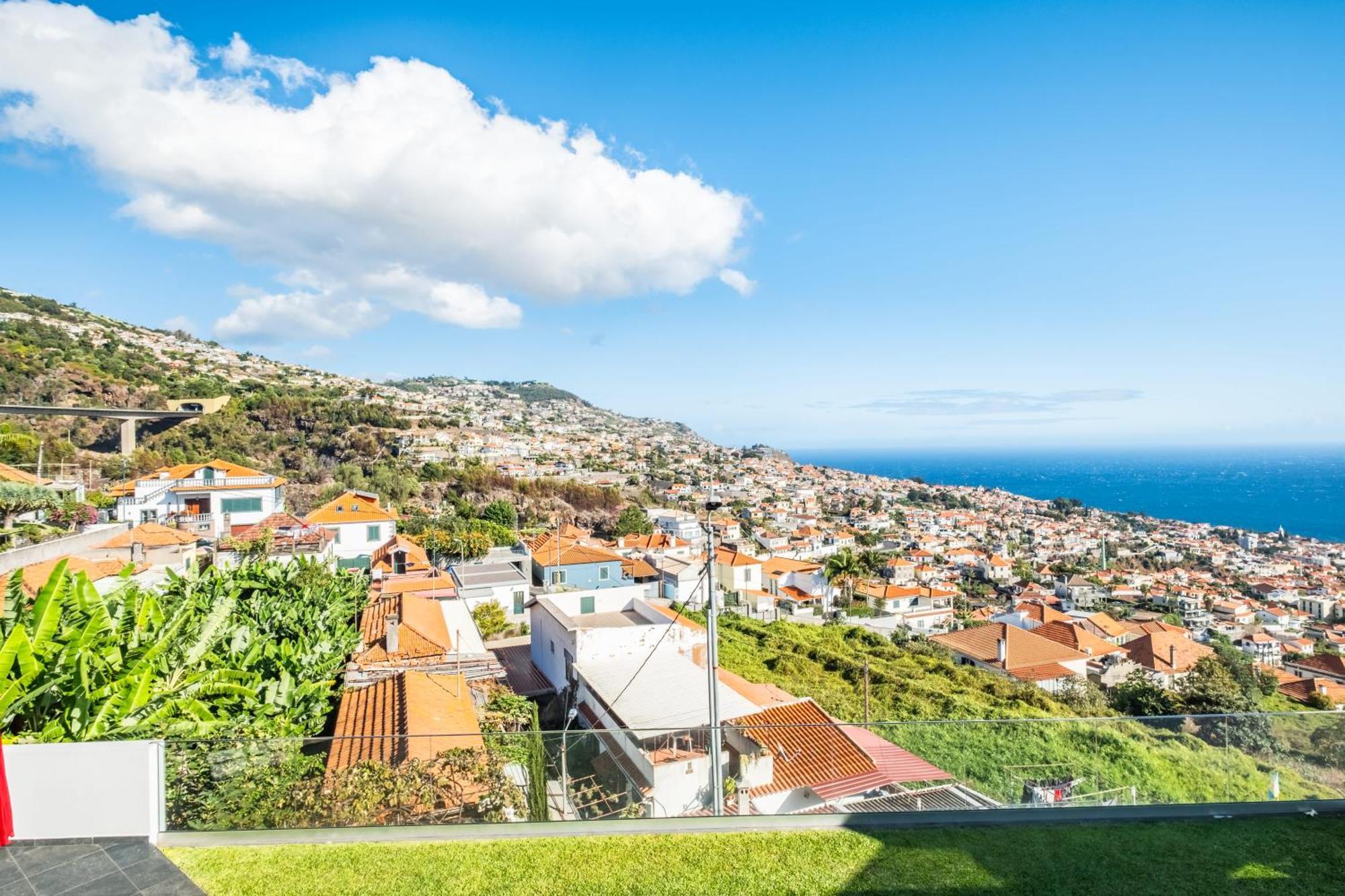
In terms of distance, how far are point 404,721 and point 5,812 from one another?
4526mm

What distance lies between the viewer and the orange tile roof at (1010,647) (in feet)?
96.5

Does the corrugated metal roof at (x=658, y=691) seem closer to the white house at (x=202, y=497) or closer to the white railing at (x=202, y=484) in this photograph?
the white house at (x=202, y=497)

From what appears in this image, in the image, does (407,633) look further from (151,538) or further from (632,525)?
(632,525)

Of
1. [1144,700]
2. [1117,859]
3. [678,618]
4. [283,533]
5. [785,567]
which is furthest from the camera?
[785,567]

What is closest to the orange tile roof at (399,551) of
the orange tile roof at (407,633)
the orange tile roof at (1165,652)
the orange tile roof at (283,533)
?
the orange tile roof at (283,533)

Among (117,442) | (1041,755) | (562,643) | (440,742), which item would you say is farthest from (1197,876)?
(117,442)

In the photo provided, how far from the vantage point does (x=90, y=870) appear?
4.70 m

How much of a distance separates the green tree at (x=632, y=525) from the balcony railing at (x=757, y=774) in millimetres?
45021

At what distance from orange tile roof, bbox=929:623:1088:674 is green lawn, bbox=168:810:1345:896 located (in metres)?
26.0

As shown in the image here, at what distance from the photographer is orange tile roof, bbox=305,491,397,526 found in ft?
105

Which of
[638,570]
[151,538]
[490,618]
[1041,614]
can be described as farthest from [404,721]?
[1041,614]

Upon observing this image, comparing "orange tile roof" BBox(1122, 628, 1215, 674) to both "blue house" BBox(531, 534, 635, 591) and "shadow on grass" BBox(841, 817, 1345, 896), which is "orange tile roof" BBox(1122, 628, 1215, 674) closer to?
"blue house" BBox(531, 534, 635, 591)

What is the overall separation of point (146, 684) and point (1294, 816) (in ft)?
33.4

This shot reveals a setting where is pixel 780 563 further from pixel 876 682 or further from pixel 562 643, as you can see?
pixel 562 643
